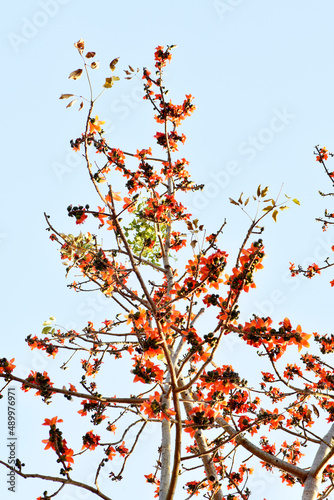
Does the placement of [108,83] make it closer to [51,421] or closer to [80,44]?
[80,44]

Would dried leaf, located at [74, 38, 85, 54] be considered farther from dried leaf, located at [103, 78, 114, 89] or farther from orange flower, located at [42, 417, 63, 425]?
orange flower, located at [42, 417, 63, 425]

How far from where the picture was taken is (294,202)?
1994 millimetres

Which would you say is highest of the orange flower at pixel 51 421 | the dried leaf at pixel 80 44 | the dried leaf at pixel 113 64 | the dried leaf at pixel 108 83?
the dried leaf at pixel 80 44

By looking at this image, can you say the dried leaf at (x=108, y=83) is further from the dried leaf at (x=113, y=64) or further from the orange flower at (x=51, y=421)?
the orange flower at (x=51, y=421)

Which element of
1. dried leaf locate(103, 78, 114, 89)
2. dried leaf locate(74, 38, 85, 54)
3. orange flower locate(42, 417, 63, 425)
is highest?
dried leaf locate(74, 38, 85, 54)

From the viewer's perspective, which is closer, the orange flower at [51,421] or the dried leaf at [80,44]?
the dried leaf at [80,44]

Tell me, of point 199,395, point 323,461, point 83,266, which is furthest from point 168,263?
point 323,461

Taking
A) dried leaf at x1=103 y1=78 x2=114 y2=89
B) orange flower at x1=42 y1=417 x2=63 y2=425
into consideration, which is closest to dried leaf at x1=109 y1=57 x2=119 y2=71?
dried leaf at x1=103 y1=78 x2=114 y2=89

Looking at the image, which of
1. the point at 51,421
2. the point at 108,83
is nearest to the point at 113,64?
the point at 108,83

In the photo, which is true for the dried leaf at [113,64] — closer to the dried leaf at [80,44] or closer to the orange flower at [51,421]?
the dried leaf at [80,44]

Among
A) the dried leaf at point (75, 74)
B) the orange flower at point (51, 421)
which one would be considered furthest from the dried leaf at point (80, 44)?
the orange flower at point (51, 421)

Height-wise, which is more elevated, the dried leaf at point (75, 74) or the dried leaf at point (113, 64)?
the dried leaf at point (113, 64)

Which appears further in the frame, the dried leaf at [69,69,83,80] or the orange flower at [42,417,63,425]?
the orange flower at [42,417,63,425]

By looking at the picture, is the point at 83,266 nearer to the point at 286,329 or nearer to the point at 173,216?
the point at 286,329
